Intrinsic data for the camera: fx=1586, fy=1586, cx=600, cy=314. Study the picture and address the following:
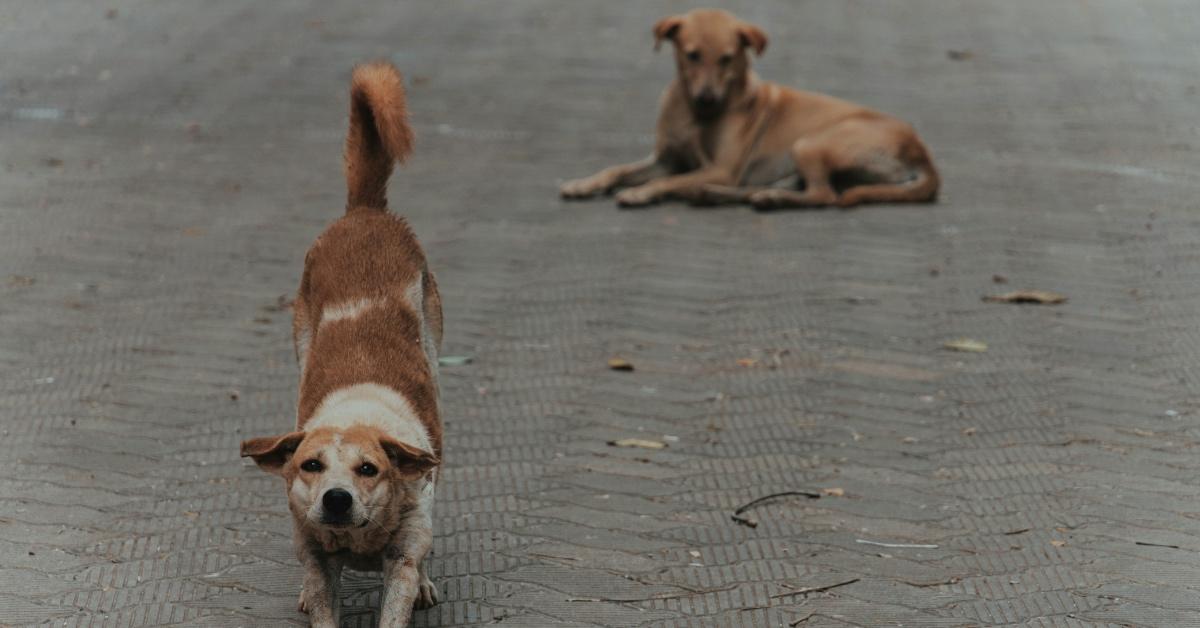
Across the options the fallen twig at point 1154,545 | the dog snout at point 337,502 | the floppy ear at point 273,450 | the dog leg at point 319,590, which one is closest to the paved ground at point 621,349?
the fallen twig at point 1154,545

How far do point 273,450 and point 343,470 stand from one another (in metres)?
0.22

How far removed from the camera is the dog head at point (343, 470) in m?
3.78

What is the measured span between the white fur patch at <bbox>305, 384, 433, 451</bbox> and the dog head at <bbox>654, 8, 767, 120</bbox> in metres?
5.22

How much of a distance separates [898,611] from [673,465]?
4.15 ft

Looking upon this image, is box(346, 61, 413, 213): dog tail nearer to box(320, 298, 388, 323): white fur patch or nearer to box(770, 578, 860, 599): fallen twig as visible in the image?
box(320, 298, 388, 323): white fur patch

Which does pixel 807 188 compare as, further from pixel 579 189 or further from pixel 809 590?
pixel 809 590

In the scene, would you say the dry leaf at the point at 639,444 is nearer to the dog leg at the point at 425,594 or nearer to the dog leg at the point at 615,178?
the dog leg at the point at 425,594

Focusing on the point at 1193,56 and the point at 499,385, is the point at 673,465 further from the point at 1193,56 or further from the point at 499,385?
the point at 1193,56

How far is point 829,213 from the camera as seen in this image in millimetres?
8945

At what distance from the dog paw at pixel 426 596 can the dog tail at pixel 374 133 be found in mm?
1396

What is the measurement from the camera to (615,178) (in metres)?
9.25

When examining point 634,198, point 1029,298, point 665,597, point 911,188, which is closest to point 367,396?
point 665,597

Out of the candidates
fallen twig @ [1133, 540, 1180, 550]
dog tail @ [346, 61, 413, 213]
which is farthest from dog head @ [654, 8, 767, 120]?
fallen twig @ [1133, 540, 1180, 550]

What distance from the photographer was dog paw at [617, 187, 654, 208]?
9.00 metres
